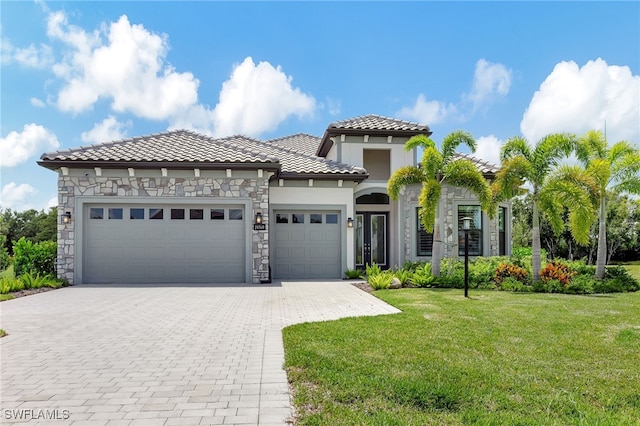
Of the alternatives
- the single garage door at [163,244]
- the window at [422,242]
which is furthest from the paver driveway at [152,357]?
the window at [422,242]

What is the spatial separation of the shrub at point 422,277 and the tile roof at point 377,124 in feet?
19.9

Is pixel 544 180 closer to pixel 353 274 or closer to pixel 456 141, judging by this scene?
pixel 456 141

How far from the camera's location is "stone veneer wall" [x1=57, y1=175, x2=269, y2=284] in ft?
41.9

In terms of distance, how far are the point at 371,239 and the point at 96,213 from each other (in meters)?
10.7

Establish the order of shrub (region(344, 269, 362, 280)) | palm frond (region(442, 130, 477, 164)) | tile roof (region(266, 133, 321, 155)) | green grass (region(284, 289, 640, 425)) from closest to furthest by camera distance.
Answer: green grass (region(284, 289, 640, 425)), palm frond (region(442, 130, 477, 164)), shrub (region(344, 269, 362, 280)), tile roof (region(266, 133, 321, 155))

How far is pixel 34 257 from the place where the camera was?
1270 cm

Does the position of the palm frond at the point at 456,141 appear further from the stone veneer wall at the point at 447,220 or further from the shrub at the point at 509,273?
the shrub at the point at 509,273

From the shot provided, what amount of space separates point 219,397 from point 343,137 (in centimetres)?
1338

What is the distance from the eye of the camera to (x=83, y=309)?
8.63 meters

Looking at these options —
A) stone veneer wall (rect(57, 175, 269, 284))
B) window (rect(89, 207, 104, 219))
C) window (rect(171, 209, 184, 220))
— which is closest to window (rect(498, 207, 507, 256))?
stone veneer wall (rect(57, 175, 269, 284))

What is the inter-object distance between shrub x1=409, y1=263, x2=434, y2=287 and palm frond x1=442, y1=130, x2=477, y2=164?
3.63 meters

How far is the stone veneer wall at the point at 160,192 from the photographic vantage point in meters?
12.8

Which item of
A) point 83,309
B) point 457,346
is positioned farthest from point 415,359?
point 83,309

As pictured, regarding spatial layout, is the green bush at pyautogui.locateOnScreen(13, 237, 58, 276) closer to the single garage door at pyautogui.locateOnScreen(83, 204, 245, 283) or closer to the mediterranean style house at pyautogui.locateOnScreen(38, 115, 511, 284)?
the mediterranean style house at pyautogui.locateOnScreen(38, 115, 511, 284)
